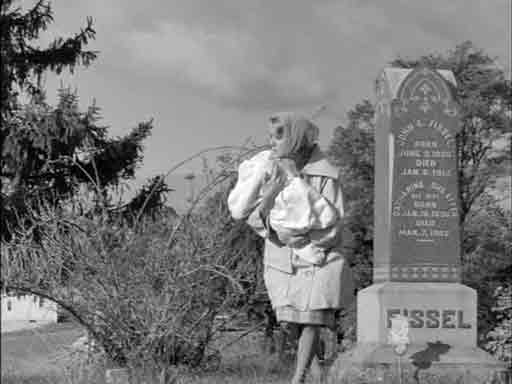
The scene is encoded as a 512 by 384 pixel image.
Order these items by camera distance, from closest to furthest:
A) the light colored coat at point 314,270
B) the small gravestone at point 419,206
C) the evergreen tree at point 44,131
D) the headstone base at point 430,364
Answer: the light colored coat at point 314,270, the headstone base at point 430,364, the small gravestone at point 419,206, the evergreen tree at point 44,131

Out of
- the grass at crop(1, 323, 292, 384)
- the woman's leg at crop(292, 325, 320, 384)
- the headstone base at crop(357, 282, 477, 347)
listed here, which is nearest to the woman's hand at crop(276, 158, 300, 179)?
the woman's leg at crop(292, 325, 320, 384)

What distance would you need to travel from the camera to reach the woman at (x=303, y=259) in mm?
4547

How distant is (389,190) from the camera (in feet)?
28.9

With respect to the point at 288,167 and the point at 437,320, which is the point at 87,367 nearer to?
the point at 288,167

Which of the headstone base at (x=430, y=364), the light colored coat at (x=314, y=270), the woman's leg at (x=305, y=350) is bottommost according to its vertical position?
the headstone base at (x=430, y=364)

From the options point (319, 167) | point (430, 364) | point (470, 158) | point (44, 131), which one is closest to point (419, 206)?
point (430, 364)

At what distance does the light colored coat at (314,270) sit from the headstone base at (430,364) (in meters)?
2.49

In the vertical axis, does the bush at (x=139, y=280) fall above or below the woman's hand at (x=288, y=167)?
below

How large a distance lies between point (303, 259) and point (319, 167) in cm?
53

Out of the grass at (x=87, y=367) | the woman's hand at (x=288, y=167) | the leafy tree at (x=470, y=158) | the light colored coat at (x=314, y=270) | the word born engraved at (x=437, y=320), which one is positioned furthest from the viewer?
the leafy tree at (x=470, y=158)

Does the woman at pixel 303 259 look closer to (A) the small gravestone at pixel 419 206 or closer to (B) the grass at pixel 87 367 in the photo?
(B) the grass at pixel 87 367

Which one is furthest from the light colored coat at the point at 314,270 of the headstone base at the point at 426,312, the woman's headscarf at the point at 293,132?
the headstone base at the point at 426,312

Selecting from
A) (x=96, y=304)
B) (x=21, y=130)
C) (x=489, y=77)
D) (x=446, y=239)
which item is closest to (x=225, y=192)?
(x=96, y=304)

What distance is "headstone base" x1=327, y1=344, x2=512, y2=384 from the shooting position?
730 cm
